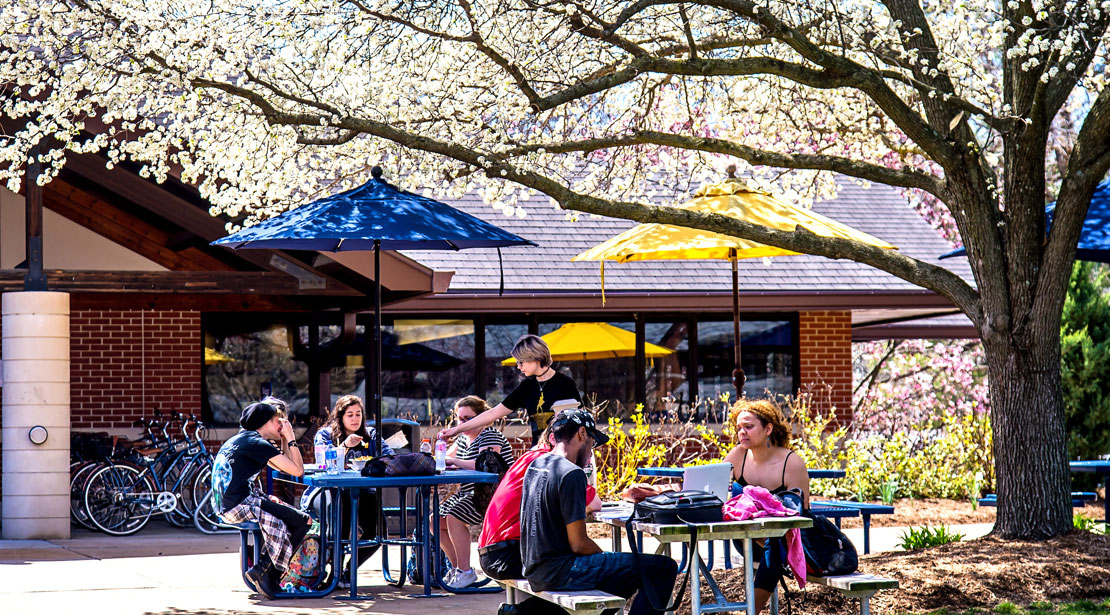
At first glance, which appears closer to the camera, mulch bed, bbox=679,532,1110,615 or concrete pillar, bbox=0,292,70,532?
mulch bed, bbox=679,532,1110,615

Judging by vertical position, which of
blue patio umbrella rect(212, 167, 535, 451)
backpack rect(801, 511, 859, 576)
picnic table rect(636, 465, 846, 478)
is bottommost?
backpack rect(801, 511, 859, 576)

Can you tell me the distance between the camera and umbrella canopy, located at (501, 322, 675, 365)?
1560cm

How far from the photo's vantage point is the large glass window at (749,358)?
16.5 meters

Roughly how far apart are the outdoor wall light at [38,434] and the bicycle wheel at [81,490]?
0.85 m

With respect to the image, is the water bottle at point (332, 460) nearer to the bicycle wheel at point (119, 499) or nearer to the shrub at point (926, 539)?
the shrub at point (926, 539)

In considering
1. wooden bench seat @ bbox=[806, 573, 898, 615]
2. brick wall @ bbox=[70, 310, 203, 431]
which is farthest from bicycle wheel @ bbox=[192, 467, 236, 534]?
wooden bench seat @ bbox=[806, 573, 898, 615]

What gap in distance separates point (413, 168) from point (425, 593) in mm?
3388

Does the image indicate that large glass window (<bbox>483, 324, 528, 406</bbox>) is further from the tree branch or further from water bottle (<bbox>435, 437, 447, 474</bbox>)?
water bottle (<bbox>435, 437, 447, 474</bbox>)

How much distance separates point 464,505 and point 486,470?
0.33 m

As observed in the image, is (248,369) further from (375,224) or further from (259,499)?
(375,224)

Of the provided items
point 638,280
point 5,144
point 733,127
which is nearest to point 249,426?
point 5,144

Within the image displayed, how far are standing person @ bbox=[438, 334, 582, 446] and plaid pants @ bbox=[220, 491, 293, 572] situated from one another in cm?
118

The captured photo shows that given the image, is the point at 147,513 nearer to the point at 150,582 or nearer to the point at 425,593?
the point at 150,582

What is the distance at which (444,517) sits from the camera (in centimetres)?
864
